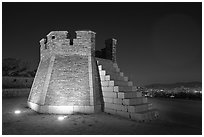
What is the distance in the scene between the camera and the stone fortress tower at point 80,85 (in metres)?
9.61

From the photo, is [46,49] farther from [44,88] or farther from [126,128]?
[126,128]

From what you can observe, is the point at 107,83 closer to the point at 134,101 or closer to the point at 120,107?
the point at 120,107

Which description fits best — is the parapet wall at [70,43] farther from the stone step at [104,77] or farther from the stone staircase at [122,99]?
the stone step at [104,77]

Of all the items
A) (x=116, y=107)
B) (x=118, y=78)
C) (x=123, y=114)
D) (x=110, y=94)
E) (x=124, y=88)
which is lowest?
(x=123, y=114)

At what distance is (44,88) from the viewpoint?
10523 mm

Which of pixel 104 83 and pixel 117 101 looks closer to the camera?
pixel 117 101

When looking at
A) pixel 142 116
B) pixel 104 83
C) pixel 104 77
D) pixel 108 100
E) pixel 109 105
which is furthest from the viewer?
pixel 104 77

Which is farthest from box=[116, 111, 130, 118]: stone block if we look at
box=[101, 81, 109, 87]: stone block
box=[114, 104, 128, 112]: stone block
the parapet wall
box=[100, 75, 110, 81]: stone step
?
the parapet wall

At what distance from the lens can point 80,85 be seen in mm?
10211

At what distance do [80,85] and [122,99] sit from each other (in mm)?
2585

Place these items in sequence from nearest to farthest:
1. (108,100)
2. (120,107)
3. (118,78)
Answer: (120,107)
(108,100)
(118,78)

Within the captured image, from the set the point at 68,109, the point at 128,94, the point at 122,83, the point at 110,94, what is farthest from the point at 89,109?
the point at 122,83

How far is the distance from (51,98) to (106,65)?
4.26 m

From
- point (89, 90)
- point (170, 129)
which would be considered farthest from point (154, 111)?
point (89, 90)
